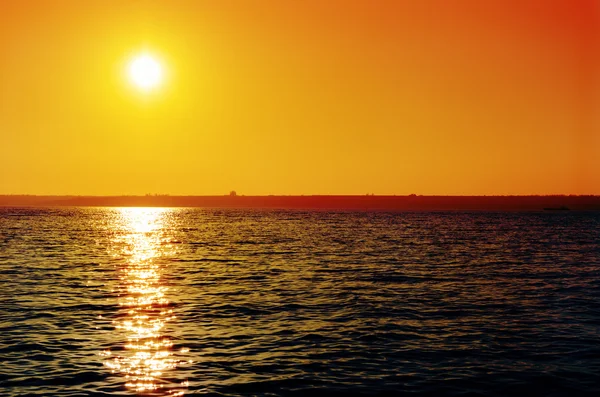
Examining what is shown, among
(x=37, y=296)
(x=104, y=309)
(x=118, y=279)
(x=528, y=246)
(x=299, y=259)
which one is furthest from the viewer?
(x=528, y=246)

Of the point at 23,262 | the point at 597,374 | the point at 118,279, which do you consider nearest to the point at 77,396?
the point at 597,374

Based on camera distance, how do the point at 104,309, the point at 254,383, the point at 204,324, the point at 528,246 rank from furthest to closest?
the point at 528,246 → the point at 104,309 → the point at 204,324 → the point at 254,383

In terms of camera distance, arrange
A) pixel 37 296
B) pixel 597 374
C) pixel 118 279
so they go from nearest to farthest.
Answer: pixel 597 374
pixel 37 296
pixel 118 279

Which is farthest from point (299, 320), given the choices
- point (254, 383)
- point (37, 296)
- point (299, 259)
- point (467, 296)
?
point (299, 259)

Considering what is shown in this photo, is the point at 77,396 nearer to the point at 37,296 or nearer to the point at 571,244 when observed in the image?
the point at 37,296

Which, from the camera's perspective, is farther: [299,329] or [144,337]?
[299,329]

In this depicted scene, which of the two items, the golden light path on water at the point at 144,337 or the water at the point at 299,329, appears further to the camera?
the water at the point at 299,329

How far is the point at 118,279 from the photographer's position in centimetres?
5066

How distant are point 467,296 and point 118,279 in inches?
1031

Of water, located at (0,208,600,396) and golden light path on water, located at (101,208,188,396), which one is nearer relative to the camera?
golden light path on water, located at (101,208,188,396)

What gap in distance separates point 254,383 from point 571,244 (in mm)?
80741

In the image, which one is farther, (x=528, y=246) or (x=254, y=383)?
(x=528, y=246)

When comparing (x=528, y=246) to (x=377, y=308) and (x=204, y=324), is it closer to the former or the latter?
(x=377, y=308)

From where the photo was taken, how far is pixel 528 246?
8788cm
